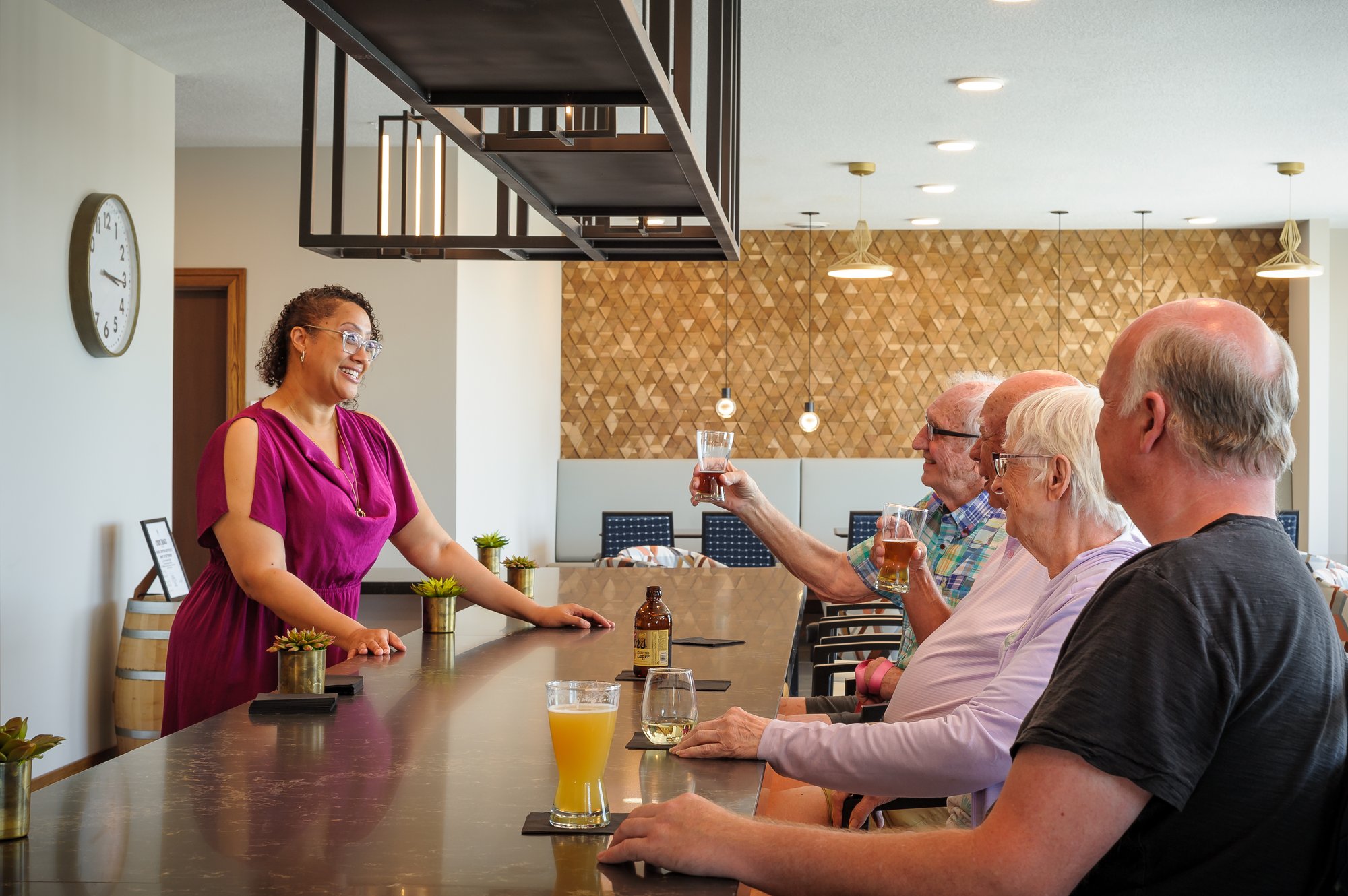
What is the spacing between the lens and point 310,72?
3.27m

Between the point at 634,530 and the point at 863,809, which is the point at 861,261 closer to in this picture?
the point at 634,530

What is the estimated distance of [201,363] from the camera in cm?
680

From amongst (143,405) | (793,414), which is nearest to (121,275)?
(143,405)

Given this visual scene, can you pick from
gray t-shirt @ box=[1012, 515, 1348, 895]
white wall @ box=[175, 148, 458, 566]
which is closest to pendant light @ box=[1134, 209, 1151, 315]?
white wall @ box=[175, 148, 458, 566]

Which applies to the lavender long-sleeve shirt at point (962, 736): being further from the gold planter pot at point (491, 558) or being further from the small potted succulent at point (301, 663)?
the gold planter pot at point (491, 558)

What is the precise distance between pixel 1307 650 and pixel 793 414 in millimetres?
8607

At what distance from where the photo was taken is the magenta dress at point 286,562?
2.50 metres

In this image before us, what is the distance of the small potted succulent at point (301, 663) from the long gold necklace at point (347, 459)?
2.32 feet

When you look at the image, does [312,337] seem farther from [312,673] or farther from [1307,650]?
[1307,650]

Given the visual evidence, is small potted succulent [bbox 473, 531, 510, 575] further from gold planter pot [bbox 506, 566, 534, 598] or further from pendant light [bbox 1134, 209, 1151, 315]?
pendant light [bbox 1134, 209, 1151, 315]

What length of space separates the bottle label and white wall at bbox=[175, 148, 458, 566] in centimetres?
439

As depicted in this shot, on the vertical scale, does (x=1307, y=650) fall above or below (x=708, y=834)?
above

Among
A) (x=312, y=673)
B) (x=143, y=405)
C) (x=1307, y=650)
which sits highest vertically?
(x=143, y=405)

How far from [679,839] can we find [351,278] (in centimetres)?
584
